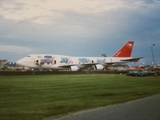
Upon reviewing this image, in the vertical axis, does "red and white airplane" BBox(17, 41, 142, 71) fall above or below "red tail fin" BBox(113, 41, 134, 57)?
below

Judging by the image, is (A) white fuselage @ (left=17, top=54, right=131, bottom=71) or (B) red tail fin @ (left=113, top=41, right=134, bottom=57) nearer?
(A) white fuselage @ (left=17, top=54, right=131, bottom=71)

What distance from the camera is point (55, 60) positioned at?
85500 mm

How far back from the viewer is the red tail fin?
105562 millimetres

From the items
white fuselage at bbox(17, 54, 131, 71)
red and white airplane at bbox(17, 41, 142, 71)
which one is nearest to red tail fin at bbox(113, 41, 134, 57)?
red and white airplane at bbox(17, 41, 142, 71)

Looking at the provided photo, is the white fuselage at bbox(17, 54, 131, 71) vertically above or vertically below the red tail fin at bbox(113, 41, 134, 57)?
below

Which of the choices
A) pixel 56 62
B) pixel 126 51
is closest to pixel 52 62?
pixel 56 62

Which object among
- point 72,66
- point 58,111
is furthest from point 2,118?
point 72,66

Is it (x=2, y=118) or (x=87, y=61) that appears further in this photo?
(x=87, y=61)

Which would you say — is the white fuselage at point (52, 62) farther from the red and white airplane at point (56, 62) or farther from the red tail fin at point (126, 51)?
the red tail fin at point (126, 51)

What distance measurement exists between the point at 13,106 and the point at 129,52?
3737 inches

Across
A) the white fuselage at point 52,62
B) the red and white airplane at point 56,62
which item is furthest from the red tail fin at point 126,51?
the white fuselage at point 52,62

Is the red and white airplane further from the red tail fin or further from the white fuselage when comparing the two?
the red tail fin

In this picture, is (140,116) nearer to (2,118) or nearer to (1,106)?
(2,118)

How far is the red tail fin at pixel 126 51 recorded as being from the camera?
106 metres
